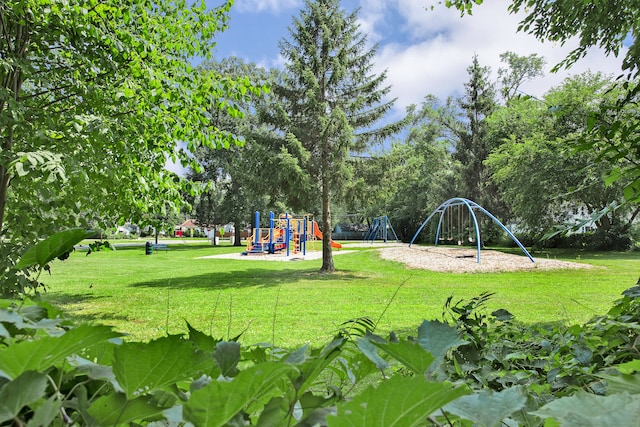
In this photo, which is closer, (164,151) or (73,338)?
(73,338)

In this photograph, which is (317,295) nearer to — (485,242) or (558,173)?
(558,173)

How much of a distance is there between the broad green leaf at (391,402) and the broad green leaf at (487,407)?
100 millimetres

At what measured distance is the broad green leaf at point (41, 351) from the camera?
29 cm

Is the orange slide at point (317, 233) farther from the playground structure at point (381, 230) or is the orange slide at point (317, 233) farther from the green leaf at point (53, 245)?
the green leaf at point (53, 245)

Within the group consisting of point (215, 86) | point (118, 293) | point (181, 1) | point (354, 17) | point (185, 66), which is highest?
point (354, 17)

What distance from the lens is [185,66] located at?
464 centimetres

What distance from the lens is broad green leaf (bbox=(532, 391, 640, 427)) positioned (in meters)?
0.26

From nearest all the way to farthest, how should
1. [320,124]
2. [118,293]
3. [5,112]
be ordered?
[5,112] < [118,293] < [320,124]

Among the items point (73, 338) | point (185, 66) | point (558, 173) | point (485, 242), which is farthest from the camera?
point (485, 242)

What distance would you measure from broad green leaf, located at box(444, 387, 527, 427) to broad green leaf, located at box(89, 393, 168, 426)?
23 cm

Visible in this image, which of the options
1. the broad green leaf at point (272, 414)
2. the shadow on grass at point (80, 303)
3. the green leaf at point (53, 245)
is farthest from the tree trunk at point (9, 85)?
the broad green leaf at point (272, 414)

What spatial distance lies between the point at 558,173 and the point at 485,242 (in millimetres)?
9354

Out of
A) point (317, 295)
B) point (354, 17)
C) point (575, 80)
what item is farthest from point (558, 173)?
point (317, 295)

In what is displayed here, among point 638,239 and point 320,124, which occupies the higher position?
point 320,124
